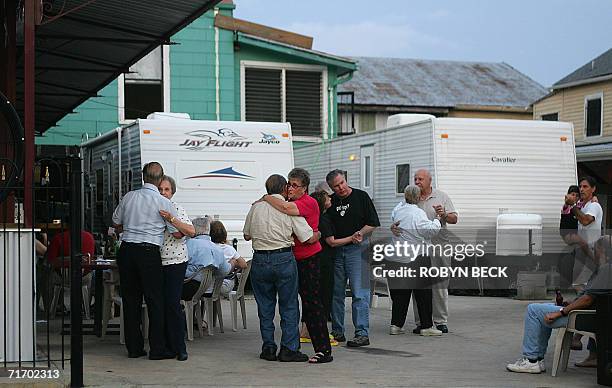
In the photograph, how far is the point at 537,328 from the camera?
28.2 feet

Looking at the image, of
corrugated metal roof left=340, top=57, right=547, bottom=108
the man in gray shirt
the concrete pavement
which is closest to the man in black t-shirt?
the concrete pavement

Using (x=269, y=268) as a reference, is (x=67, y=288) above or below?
below

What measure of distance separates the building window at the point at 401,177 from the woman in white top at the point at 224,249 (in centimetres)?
649

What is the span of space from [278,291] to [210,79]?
1387 cm

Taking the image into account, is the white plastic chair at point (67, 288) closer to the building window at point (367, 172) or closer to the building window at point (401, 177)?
the building window at point (401, 177)

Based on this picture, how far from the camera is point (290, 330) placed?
9.34m

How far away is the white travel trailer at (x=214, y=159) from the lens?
1595cm

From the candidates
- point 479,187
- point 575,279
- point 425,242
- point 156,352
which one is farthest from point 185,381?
point 479,187

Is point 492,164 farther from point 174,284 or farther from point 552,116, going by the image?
point 552,116

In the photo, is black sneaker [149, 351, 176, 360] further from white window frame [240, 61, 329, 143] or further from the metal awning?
white window frame [240, 61, 329, 143]

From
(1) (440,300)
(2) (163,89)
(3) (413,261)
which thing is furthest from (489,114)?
(3) (413,261)

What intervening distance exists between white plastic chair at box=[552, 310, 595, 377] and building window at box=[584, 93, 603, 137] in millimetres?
21366

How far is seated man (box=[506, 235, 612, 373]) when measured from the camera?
830cm

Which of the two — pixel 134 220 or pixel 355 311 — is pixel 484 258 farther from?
pixel 134 220
